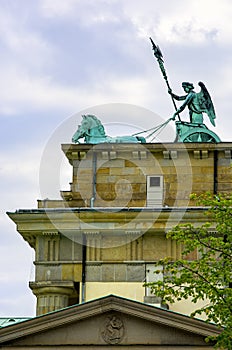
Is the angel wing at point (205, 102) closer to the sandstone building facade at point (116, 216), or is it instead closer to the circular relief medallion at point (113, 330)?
the sandstone building facade at point (116, 216)

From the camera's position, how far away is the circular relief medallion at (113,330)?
50.4 meters

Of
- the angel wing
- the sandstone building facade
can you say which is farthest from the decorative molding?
the angel wing

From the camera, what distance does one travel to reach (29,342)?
50719mm

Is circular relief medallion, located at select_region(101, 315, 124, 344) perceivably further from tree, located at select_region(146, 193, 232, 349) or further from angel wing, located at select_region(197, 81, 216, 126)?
angel wing, located at select_region(197, 81, 216, 126)

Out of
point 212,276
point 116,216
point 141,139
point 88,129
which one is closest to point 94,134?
point 88,129

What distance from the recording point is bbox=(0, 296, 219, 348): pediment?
5016 cm

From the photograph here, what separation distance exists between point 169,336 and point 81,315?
12.8 ft

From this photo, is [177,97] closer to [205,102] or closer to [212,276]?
[205,102]

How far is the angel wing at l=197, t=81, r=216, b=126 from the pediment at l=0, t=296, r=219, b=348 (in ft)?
67.4

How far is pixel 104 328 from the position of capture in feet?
166

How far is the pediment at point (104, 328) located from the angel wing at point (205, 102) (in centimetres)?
2056

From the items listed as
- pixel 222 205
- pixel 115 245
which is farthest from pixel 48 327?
pixel 115 245

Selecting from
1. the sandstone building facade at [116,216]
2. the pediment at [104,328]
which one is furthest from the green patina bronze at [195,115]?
the pediment at [104,328]

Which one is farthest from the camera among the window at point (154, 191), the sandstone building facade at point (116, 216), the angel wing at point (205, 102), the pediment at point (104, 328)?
the angel wing at point (205, 102)
